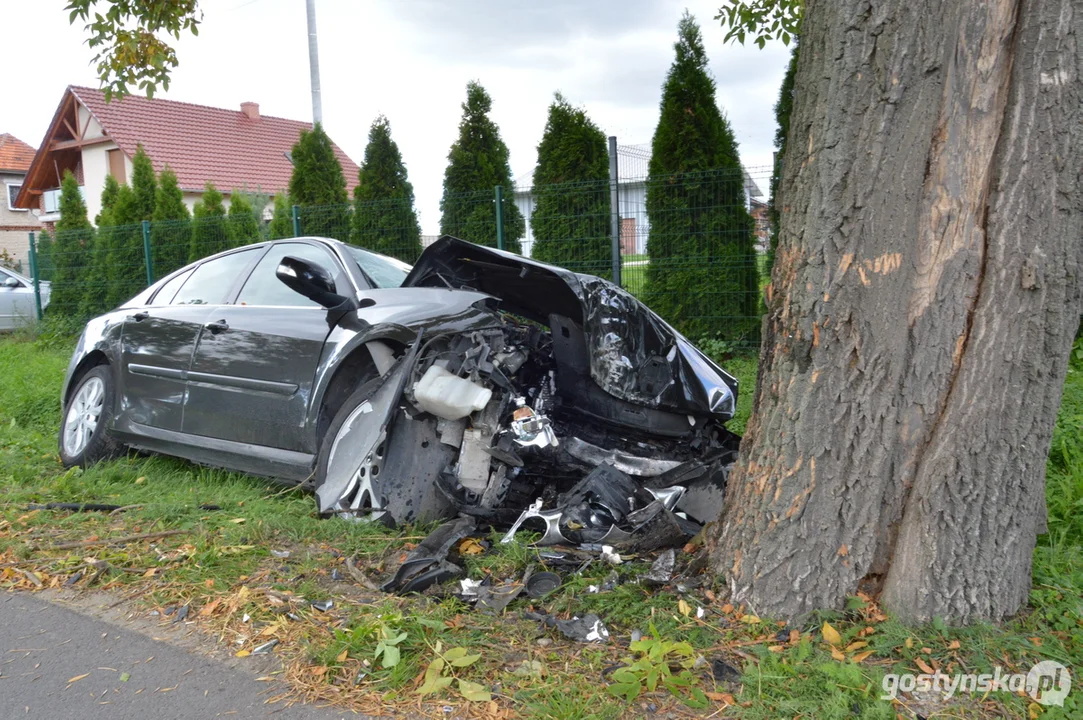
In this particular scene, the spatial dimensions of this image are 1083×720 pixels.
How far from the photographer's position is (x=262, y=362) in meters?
4.74

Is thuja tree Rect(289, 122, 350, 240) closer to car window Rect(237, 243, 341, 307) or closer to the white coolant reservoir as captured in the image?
car window Rect(237, 243, 341, 307)

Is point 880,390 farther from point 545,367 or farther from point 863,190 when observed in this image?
point 545,367

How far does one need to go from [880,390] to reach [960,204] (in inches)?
25.5

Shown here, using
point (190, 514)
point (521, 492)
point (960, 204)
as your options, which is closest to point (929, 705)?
point (960, 204)

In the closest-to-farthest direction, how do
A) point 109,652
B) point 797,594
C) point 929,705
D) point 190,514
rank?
1. point 929,705
2. point 797,594
3. point 109,652
4. point 190,514

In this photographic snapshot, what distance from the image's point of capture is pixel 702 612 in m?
3.09

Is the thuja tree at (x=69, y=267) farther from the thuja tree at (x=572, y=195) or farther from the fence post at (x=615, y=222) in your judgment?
the fence post at (x=615, y=222)

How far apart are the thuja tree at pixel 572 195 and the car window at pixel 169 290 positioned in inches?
171

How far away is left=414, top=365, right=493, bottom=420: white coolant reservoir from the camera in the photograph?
4.04 m

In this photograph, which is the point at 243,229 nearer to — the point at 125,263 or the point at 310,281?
the point at 125,263

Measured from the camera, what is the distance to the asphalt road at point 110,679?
9.00 ft

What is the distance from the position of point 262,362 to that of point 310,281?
2.21ft

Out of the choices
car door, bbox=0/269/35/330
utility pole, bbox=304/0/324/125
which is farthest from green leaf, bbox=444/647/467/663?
utility pole, bbox=304/0/324/125

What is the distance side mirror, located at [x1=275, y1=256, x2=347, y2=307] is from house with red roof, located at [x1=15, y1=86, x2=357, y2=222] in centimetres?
2524
